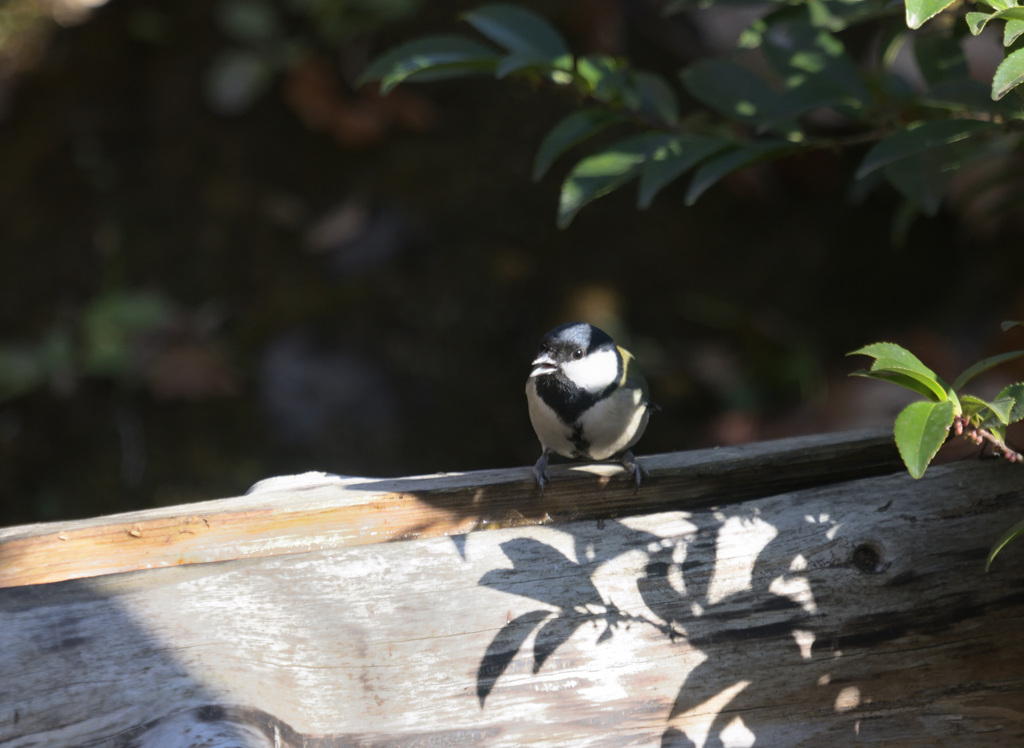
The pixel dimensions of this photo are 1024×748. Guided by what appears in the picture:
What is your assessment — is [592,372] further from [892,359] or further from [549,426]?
[892,359]

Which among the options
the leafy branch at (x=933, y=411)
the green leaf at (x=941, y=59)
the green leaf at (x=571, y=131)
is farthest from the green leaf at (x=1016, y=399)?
the green leaf at (x=571, y=131)

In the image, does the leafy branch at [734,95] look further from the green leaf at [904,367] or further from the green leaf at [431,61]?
the green leaf at [904,367]

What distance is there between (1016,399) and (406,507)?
1026 mm

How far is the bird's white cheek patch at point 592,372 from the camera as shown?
7.24 feet

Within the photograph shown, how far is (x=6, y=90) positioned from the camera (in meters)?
4.15

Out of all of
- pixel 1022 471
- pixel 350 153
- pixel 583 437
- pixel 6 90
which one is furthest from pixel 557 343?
pixel 6 90

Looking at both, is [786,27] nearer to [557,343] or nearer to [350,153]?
[557,343]

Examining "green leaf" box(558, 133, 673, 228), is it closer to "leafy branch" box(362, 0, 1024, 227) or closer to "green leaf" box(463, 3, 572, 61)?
"leafy branch" box(362, 0, 1024, 227)

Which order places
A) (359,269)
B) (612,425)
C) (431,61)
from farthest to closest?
1. (359,269)
2. (612,425)
3. (431,61)

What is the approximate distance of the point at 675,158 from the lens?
1.78 meters

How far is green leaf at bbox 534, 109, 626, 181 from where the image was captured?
181 cm

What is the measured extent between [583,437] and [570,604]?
2.25ft

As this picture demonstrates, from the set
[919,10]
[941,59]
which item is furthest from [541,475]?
[941,59]

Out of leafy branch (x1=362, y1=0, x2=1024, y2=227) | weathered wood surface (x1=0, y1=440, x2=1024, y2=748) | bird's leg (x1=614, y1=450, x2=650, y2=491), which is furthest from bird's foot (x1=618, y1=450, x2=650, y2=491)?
leafy branch (x1=362, y1=0, x2=1024, y2=227)
